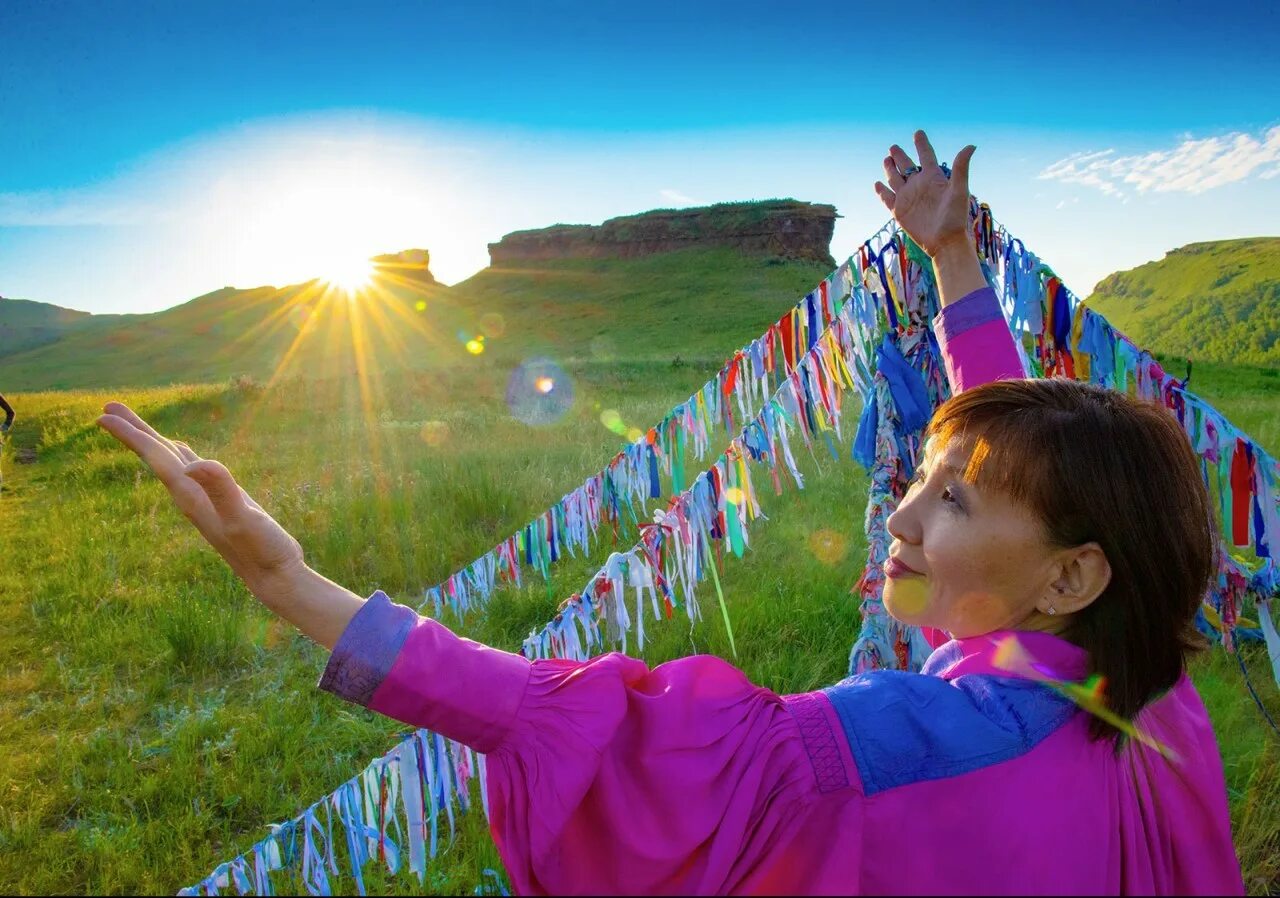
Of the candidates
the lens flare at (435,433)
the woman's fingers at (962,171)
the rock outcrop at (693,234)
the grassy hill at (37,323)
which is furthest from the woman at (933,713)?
the grassy hill at (37,323)

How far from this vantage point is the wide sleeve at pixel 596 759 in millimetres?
1146

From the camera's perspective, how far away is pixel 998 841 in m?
1.15

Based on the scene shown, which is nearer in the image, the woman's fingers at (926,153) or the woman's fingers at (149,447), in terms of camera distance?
the woman's fingers at (149,447)

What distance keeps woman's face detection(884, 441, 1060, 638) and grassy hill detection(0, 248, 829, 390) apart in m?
51.6

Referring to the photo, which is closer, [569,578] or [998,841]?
[998,841]

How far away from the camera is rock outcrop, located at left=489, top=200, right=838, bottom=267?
10550 cm

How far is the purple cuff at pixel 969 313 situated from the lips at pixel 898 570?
1137mm

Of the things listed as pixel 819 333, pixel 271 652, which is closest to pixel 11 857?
pixel 271 652

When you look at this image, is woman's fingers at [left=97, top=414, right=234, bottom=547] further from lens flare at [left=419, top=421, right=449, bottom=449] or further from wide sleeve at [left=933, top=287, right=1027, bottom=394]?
lens flare at [left=419, top=421, right=449, bottom=449]

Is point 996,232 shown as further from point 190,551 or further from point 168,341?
point 168,341

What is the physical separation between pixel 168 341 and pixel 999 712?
106 metres

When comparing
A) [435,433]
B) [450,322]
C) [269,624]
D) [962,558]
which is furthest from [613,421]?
[450,322]

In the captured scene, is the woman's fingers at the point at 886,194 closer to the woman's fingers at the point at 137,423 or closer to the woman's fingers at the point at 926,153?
the woman's fingers at the point at 926,153

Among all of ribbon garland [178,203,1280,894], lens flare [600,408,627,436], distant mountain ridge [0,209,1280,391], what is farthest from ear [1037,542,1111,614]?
distant mountain ridge [0,209,1280,391]
